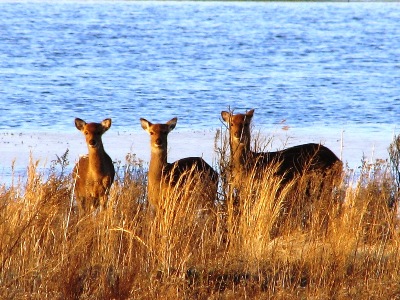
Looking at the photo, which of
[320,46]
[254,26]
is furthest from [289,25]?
[320,46]

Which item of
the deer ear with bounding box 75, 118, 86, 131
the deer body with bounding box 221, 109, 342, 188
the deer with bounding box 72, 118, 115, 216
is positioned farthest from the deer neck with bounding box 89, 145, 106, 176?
the deer body with bounding box 221, 109, 342, 188

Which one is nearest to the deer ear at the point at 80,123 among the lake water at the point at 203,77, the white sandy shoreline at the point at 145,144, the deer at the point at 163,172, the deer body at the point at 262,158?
the deer at the point at 163,172

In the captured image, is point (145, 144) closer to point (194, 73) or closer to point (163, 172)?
point (163, 172)

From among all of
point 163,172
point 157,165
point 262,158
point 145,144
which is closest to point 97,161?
point 157,165

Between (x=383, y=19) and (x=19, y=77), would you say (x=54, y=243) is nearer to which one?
(x=19, y=77)

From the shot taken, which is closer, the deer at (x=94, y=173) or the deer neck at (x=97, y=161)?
the deer at (x=94, y=173)

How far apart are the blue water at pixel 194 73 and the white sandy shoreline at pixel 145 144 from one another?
123 centimetres

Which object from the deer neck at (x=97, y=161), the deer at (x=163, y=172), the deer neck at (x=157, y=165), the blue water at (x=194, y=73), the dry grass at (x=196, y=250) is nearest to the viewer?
the dry grass at (x=196, y=250)

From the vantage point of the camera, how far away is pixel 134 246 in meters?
8.74

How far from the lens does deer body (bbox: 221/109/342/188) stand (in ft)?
35.0

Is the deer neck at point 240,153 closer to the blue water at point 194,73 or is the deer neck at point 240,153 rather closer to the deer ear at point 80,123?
the deer ear at point 80,123

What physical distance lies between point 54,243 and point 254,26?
168ft

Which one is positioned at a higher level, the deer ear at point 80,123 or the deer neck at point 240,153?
the deer ear at point 80,123

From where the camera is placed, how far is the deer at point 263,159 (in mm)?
10625
